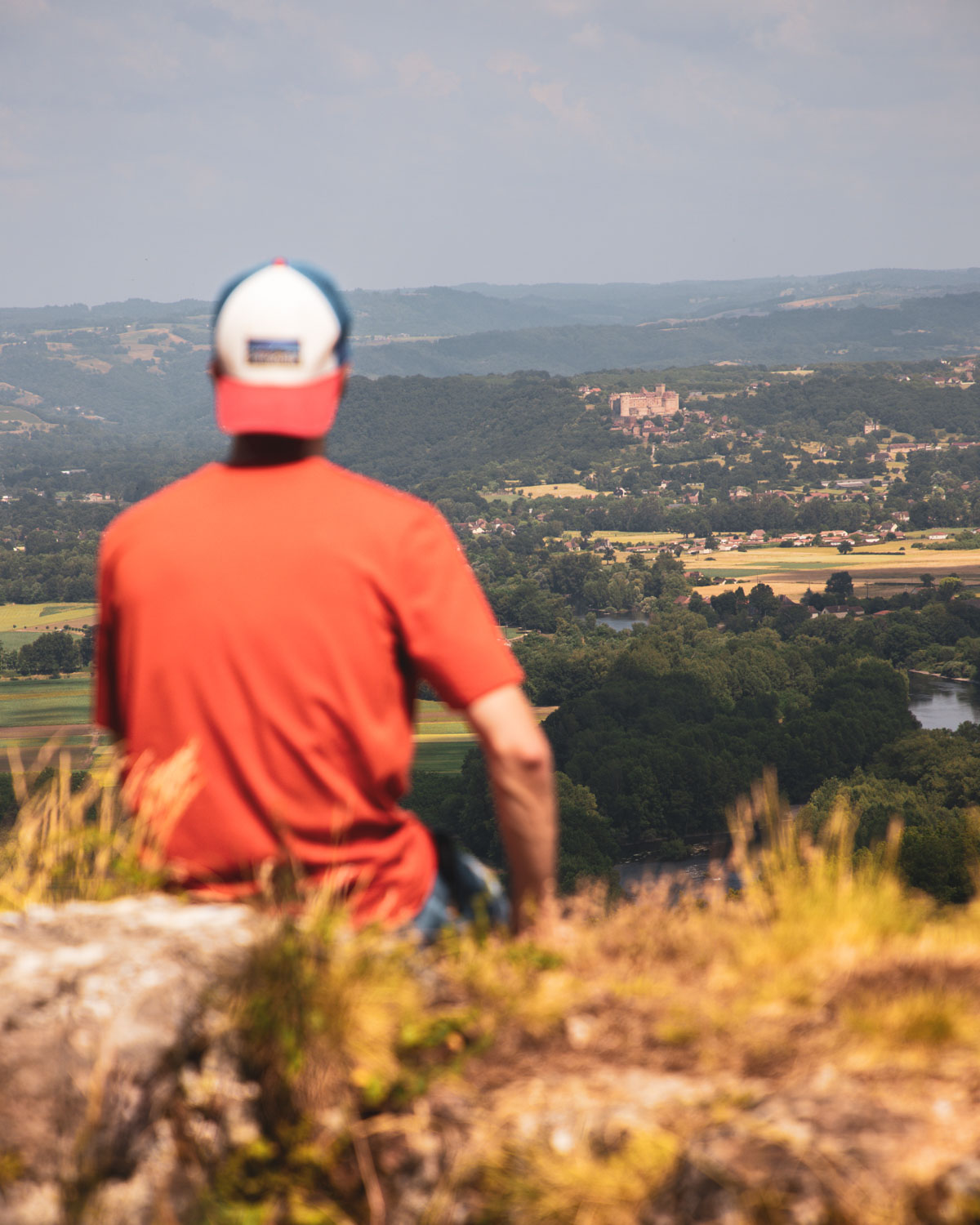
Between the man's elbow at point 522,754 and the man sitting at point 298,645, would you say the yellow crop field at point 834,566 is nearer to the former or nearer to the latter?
the man sitting at point 298,645

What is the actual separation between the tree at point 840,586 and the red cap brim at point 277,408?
441 feet

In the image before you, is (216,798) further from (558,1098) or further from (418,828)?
(558,1098)

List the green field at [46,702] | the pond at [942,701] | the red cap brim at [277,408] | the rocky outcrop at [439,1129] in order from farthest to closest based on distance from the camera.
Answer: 1. the pond at [942,701]
2. the green field at [46,702]
3. the red cap brim at [277,408]
4. the rocky outcrop at [439,1129]

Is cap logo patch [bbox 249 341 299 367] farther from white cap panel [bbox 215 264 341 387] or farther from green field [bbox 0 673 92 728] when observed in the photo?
green field [bbox 0 673 92 728]

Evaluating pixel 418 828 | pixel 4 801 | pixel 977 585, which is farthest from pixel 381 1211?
pixel 977 585

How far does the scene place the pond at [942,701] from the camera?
96.1 metres

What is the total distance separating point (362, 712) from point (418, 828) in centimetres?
40

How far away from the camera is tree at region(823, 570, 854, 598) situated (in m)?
132

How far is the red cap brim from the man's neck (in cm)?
2

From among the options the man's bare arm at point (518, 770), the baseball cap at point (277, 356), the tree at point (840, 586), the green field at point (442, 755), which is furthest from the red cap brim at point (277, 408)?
the tree at point (840, 586)

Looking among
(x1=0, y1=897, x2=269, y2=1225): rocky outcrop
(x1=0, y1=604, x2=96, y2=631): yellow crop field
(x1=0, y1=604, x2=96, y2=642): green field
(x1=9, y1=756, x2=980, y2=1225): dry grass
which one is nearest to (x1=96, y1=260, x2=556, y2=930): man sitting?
(x1=9, y1=756, x2=980, y2=1225): dry grass

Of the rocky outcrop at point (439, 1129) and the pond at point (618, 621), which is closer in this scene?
the rocky outcrop at point (439, 1129)

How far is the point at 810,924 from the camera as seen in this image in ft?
9.84

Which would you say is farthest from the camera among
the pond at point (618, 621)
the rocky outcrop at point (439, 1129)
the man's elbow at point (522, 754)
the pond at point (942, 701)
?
the pond at point (618, 621)
